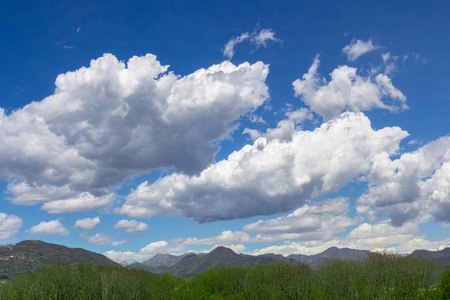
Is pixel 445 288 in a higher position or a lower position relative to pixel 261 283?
lower

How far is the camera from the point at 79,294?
3501 inches

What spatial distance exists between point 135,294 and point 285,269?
56574 millimetres

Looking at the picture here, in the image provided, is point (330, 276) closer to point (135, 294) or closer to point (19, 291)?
point (135, 294)

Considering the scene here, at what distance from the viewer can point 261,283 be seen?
114 metres

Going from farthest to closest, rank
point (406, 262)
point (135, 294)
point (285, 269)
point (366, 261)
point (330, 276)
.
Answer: point (366, 261), point (406, 262), point (285, 269), point (330, 276), point (135, 294)

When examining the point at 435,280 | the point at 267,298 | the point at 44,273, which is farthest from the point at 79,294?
the point at 435,280

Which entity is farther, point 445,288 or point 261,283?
point 261,283

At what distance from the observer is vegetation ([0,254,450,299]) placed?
287 ft

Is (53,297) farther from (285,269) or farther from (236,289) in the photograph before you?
(285,269)

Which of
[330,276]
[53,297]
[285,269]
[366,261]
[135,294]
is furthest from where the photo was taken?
[366,261]

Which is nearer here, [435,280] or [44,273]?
[44,273]

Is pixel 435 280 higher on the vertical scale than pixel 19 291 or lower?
lower

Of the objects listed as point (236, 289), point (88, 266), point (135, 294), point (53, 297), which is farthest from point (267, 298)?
point (88, 266)

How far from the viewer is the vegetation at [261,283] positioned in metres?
87.4
